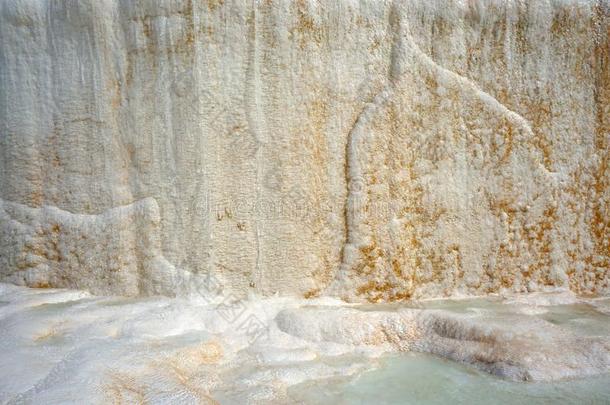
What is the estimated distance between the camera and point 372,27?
128 inches

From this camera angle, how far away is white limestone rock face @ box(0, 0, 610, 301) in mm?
3113

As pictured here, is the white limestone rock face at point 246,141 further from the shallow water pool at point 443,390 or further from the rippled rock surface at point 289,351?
the shallow water pool at point 443,390

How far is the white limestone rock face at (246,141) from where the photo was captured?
3.11 meters

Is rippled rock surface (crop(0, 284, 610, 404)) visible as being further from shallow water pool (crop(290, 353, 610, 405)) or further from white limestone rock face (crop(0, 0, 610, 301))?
white limestone rock face (crop(0, 0, 610, 301))

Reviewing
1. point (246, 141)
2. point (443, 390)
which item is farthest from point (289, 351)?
point (246, 141)

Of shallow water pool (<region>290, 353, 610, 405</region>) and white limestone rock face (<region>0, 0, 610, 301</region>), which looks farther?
white limestone rock face (<region>0, 0, 610, 301</region>)

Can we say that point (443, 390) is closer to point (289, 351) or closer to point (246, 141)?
point (289, 351)

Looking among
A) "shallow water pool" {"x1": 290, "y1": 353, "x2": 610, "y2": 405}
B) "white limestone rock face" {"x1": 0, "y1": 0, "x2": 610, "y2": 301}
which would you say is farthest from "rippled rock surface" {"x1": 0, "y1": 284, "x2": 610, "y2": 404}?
"white limestone rock face" {"x1": 0, "y1": 0, "x2": 610, "y2": 301}

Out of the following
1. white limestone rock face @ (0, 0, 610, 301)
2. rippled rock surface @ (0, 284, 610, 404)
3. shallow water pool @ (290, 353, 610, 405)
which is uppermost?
white limestone rock face @ (0, 0, 610, 301)

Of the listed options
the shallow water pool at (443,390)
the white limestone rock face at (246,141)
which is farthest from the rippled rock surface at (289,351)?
the white limestone rock face at (246,141)

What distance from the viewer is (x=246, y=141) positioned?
10.3ft

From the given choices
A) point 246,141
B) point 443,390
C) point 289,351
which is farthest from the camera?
point 246,141

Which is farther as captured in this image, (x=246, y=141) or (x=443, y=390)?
(x=246, y=141)

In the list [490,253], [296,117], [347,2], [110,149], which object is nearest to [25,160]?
[110,149]
